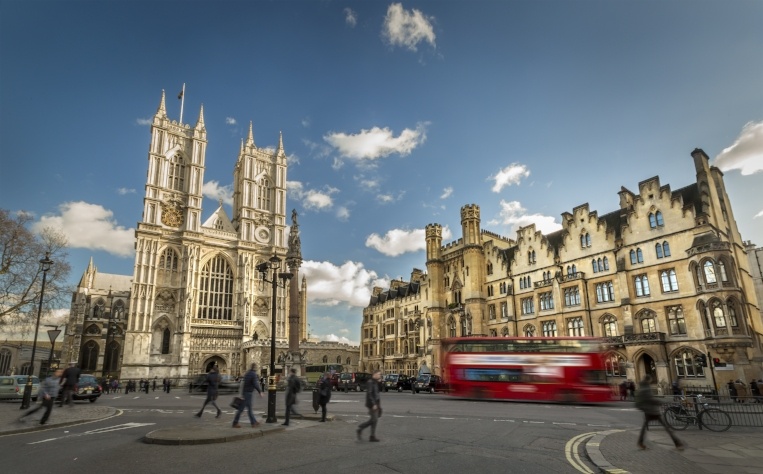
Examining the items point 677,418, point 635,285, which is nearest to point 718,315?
point 635,285

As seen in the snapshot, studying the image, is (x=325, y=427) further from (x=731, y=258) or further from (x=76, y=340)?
(x=76, y=340)

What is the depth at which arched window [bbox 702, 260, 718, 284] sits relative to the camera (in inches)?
1203

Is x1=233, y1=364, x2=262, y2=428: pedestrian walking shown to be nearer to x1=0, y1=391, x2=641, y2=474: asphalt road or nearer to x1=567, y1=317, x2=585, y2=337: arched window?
x1=0, y1=391, x2=641, y2=474: asphalt road

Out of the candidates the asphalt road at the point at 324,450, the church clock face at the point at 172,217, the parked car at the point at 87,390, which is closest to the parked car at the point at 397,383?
the parked car at the point at 87,390

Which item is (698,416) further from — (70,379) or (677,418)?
(70,379)

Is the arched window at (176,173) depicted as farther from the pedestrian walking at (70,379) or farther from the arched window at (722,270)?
the arched window at (722,270)

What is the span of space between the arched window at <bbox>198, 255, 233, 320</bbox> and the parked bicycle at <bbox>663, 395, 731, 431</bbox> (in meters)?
60.5

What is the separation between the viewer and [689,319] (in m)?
31.9

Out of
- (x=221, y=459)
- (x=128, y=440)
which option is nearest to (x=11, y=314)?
(x=128, y=440)

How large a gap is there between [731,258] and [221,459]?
116 feet

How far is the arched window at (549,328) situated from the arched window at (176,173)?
2158 inches

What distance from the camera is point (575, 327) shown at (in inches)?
1547

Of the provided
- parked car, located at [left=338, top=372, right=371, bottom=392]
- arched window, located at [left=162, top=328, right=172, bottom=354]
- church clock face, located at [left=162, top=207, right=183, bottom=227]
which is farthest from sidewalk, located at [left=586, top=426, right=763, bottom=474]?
church clock face, located at [left=162, top=207, right=183, bottom=227]

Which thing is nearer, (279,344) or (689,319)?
(689,319)
